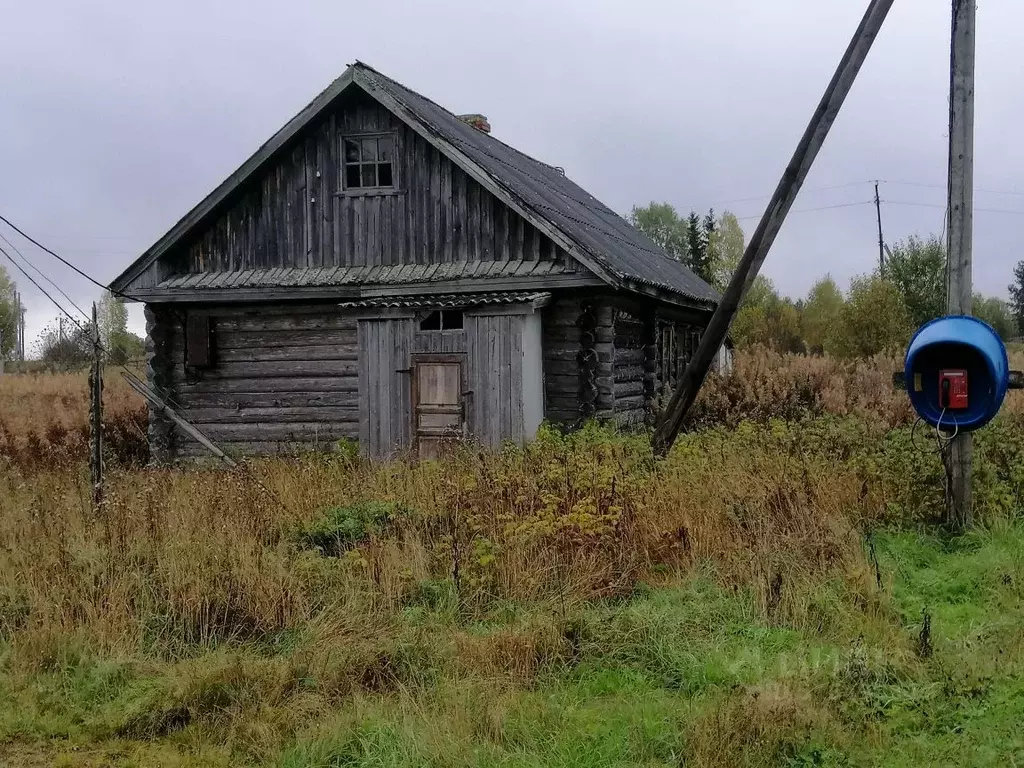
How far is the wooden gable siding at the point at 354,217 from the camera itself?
1249 centimetres

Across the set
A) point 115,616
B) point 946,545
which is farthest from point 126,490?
point 946,545

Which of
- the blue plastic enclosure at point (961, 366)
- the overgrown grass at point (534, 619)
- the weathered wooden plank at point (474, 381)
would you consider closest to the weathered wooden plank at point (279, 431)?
the weathered wooden plank at point (474, 381)

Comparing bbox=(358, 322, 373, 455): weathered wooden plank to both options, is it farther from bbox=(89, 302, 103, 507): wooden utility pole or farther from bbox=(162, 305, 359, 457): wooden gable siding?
bbox=(89, 302, 103, 507): wooden utility pole

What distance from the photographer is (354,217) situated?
13.1 meters

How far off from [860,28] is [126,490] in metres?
8.16

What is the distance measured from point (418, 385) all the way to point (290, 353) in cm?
255

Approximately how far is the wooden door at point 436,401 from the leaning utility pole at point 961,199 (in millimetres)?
6267

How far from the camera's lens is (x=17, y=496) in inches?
359

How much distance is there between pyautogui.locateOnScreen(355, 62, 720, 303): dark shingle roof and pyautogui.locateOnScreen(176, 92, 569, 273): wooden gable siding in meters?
0.46

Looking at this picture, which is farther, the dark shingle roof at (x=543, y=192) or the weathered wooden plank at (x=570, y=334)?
the weathered wooden plank at (x=570, y=334)

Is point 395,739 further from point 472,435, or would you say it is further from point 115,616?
point 472,435

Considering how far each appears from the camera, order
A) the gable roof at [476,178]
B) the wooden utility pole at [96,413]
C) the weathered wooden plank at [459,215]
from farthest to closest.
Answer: the weathered wooden plank at [459,215] → the gable roof at [476,178] → the wooden utility pole at [96,413]

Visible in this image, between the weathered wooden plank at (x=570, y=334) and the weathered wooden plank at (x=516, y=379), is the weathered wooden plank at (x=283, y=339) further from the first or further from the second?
the weathered wooden plank at (x=570, y=334)

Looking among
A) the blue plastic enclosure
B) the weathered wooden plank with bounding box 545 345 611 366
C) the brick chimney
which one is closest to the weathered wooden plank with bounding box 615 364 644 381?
the weathered wooden plank with bounding box 545 345 611 366
